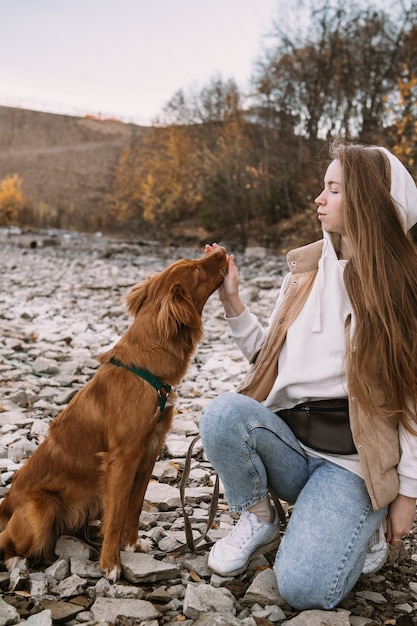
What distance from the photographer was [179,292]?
3.17 metres

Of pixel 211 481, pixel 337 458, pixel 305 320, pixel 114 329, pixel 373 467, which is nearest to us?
pixel 373 467

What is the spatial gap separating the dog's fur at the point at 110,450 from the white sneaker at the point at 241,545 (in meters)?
0.46

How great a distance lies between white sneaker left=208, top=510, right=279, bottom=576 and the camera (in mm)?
2932

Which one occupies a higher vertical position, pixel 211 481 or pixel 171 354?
pixel 171 354

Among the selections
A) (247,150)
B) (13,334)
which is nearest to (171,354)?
(13,334)

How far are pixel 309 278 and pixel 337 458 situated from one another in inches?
35.7

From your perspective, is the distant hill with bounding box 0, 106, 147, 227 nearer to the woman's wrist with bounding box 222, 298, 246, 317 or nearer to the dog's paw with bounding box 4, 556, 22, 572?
the woman's wrist with bounding box 222, 298, 246, 317

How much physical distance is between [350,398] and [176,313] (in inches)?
36.2

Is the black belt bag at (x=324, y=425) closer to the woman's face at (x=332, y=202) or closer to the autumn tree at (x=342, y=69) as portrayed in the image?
the woman's face at (x=332, y=202)

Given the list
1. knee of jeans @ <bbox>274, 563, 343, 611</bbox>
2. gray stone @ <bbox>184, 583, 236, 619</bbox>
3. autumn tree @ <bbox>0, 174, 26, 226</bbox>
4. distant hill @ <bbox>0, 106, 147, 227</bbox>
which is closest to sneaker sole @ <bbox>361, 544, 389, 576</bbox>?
knee of jeans @ <bbox>274, 563, 343, 611</bbox>

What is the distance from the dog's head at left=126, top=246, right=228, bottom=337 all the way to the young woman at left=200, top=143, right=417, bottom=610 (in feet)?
1.29

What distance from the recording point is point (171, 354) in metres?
3.13

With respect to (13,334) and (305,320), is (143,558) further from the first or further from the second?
(13,334)

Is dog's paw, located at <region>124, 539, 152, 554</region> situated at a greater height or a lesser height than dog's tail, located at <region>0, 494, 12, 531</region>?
lesser
